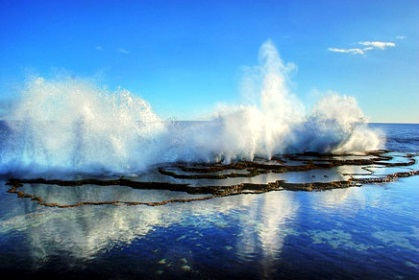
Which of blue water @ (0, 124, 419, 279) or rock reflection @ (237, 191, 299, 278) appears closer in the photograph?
blue water @ (0, 124, 419, 279)

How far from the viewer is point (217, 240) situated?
873cm

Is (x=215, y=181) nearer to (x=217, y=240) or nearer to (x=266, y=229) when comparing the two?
(x=266, y=229)

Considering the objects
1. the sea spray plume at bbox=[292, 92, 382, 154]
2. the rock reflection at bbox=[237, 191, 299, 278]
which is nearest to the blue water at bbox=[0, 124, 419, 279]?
the rock reflection at bbox=[237, 191, 299, 278]

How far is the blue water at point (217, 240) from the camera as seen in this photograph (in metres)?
7.01

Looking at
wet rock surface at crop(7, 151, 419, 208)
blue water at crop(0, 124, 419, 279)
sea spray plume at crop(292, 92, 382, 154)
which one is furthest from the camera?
sea spray plume at crop(292, 92, 382, 154)

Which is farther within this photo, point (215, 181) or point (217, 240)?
point (215, 181)

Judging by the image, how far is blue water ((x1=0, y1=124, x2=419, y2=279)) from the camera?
7008 millimetres

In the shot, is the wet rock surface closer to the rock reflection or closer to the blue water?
the blue water

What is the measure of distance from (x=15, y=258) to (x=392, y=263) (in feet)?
29.5

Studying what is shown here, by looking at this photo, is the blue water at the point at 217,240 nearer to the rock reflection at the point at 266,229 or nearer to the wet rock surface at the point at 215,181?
the rock reflection at the point at 266,229

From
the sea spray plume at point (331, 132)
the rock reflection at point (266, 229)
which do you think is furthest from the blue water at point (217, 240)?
the sea spray plume at point (331, 132)

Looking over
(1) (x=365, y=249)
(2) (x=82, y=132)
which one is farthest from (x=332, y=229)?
(2) (x=82, y=132)

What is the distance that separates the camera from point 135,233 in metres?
9.26

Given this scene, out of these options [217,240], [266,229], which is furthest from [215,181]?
[217,240]
